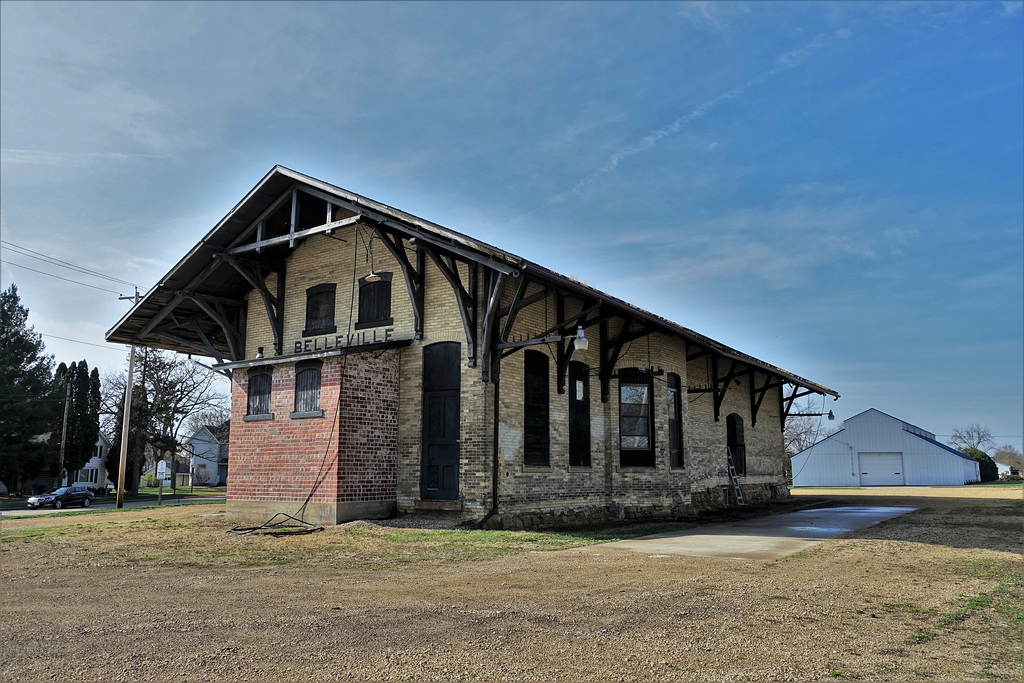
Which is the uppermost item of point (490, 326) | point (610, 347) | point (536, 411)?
point (610, 347)

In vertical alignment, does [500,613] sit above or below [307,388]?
below

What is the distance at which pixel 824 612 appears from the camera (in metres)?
6.49

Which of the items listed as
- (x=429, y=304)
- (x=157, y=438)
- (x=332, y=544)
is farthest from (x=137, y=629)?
(x=157, y=438)

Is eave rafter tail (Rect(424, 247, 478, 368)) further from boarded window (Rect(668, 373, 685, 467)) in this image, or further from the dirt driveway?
boarded window (Rect(668, 373, 685, 467))

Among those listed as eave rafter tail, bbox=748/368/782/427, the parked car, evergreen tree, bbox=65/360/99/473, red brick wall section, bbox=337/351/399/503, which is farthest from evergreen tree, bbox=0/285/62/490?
eave rafter tail, bbox=748/368/782/427

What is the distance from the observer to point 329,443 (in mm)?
14062

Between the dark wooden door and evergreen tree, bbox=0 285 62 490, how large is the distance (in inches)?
1464

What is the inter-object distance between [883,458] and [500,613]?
1996 inches

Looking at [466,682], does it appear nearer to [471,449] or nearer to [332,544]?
[332,544]

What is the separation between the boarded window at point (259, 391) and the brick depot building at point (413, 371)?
0.04 meters

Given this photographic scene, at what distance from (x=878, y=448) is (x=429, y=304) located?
4466cm

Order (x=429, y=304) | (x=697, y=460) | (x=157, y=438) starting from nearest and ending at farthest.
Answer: (x=429, y=304) < (x=697, y=460) < (x=157, y=438)

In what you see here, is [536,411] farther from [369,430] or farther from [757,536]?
[757,536]

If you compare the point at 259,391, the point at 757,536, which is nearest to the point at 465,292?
the point at 259,391
